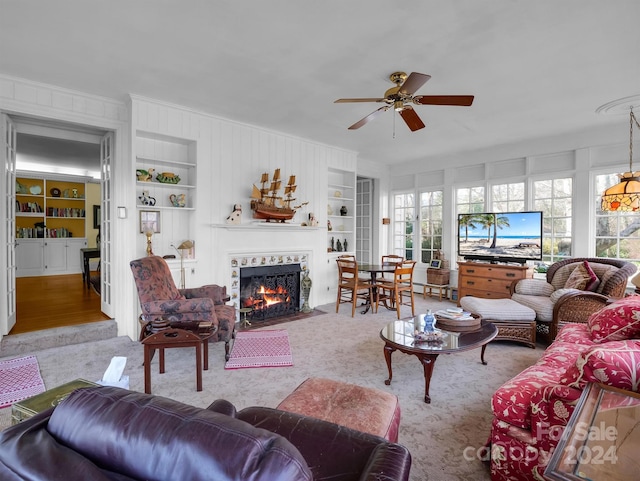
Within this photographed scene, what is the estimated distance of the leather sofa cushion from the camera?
648 mm

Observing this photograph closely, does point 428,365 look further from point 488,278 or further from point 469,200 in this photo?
point 469,200

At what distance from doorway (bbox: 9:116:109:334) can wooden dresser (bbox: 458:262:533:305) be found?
5438 millimetres

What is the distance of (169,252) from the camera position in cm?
427

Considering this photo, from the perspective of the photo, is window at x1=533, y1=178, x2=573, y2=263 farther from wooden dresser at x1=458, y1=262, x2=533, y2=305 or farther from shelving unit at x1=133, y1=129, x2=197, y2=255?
shelving unit at x1=133, y1=129, x2=197, y2=255

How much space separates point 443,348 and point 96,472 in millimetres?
2289

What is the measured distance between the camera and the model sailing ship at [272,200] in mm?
4801

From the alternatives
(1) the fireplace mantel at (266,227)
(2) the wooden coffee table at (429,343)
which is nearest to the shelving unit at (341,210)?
(1) the fireplace mantel at (266,227)

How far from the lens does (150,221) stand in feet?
13.4

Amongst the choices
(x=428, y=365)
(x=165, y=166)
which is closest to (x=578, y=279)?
(x=428, y=365)

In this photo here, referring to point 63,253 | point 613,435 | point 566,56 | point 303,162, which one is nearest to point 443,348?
point 613,435

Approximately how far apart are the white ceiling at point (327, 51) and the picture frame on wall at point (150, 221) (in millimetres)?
1326

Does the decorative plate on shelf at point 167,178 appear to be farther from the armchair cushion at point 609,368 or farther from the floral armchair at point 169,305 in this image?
the armchair cushion at point 609,368

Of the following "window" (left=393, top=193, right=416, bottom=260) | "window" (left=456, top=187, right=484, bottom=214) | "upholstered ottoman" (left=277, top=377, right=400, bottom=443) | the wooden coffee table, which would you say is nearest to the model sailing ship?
the wooden coffee table

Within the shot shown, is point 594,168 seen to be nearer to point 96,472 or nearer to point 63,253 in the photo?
point 96,472
